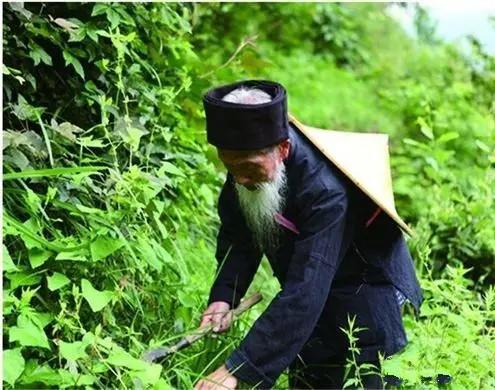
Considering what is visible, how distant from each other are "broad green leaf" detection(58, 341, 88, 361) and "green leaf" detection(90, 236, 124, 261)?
0.91ft

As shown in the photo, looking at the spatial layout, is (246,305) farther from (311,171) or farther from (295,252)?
(311,171)

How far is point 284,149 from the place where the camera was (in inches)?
104

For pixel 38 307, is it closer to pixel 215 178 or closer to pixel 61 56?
A: pixel 61 56

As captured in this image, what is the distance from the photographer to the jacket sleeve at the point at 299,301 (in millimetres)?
2541

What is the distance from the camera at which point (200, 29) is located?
5.54 m

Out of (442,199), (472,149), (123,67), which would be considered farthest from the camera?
(472,149)

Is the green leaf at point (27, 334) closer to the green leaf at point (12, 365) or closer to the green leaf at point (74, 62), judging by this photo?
the green leaf at point (12, 365)

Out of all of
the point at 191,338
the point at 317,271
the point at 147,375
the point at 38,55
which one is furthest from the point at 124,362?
the point at 38,55

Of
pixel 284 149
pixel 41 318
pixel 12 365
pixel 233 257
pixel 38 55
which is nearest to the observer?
pixel 12 365

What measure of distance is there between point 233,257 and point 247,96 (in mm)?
680

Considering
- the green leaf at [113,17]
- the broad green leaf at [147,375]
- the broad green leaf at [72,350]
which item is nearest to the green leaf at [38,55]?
the green leaf at [113,17]

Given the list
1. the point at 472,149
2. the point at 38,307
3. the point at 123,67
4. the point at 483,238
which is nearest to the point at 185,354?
the point at 38,307

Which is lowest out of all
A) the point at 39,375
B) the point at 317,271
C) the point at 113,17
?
the point at 39,375

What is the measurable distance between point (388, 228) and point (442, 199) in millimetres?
1646
